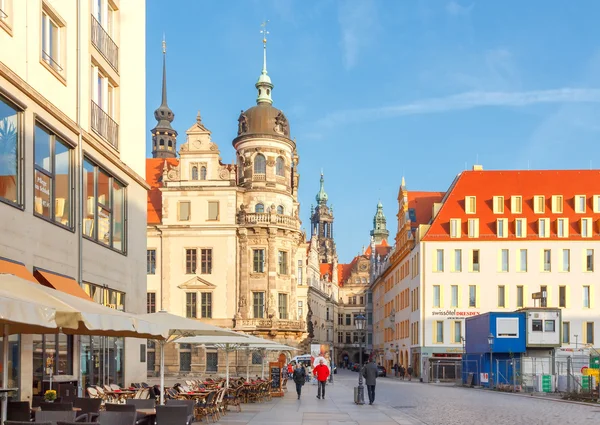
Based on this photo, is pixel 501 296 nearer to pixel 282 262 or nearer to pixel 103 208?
pixel 282 262

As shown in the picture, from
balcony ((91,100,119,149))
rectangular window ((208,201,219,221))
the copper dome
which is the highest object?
the copper dome

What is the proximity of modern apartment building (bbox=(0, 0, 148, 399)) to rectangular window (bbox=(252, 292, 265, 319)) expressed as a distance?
37.4 meters

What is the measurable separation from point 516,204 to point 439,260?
8.07 metres

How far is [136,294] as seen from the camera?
94.9ft

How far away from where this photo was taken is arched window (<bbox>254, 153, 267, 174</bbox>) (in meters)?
69.1

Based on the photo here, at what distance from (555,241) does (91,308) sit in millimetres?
58361

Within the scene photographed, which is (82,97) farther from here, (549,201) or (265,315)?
(549,201)

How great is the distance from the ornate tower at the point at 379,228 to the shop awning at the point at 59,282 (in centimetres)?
16377

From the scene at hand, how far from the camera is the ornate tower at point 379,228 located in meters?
185

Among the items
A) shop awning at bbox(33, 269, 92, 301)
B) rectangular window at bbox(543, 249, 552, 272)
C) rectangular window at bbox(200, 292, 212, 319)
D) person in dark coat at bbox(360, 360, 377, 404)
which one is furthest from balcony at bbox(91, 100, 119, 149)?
rectangular window at bbox(543, 249, 552, 272)

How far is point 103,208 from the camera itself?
2516cm

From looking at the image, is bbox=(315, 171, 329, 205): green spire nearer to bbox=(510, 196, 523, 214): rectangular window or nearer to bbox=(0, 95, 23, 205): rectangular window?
bbox=(510, 196, 523, 214): rectangular window

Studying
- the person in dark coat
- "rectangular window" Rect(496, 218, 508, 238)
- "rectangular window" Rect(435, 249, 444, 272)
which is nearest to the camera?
the person in dark coat

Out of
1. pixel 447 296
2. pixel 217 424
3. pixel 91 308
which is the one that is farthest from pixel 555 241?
pixel 91 308
